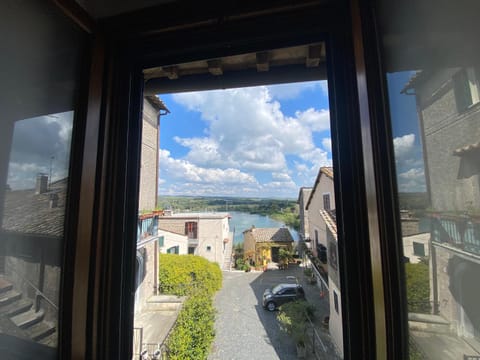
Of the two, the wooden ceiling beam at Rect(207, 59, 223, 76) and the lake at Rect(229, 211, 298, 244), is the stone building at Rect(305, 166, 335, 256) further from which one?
the wooden ceiling beam at Rect(207, 59, 223, 76)

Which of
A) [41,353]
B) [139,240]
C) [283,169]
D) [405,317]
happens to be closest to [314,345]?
[405,317]

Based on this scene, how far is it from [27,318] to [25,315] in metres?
0.01

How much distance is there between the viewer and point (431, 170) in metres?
0.52

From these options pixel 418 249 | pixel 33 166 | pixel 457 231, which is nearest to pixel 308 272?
pixel 418 249

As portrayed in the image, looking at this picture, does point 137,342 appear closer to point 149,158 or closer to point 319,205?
point 149,158

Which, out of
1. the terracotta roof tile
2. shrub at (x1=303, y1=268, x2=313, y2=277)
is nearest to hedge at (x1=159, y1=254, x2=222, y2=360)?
the terracotta roof tile

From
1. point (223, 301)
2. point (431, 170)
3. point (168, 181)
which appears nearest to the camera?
point (431, 170)

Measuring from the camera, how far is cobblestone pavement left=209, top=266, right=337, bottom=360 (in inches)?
33.3

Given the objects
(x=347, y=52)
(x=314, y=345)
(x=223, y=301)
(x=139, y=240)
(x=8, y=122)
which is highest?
(x=347, y=52)

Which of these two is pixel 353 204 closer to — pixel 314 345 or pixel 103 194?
pixel 314 345

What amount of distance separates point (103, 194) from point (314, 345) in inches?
37.8

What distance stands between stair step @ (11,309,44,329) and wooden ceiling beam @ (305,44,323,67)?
1363mm

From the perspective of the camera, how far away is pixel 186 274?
0.98 meters

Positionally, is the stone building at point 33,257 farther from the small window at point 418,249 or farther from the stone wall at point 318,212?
the small window at point 418,249
